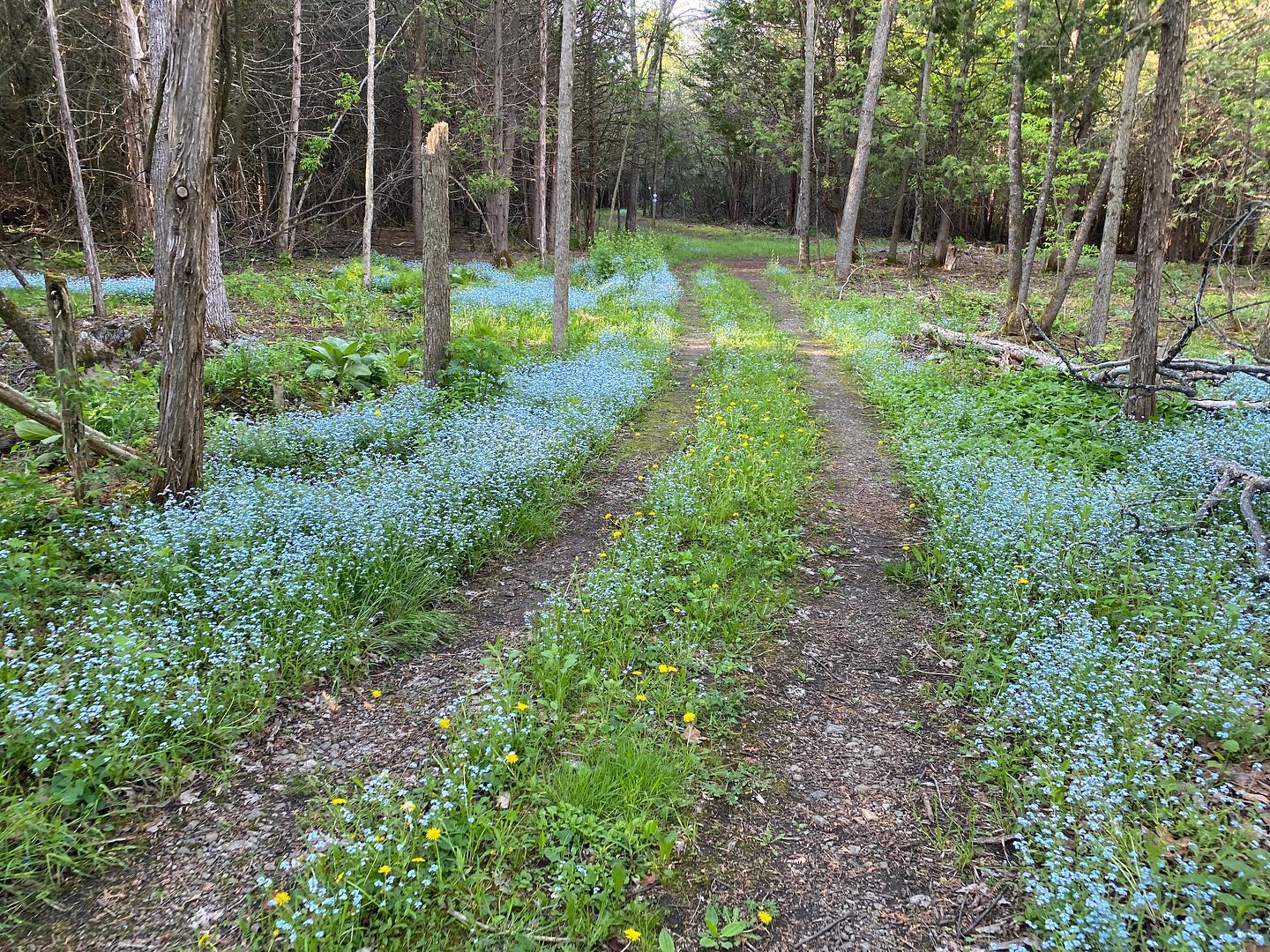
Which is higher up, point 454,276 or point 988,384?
point 454,276

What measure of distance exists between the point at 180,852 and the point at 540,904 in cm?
146

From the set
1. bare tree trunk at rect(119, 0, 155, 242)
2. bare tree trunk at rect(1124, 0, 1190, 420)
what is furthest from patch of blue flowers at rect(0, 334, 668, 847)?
bare tree trunk at rect(119, 0, 155, 242)

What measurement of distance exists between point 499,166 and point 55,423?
1881 cm

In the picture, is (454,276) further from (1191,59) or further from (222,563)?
(1191,59)

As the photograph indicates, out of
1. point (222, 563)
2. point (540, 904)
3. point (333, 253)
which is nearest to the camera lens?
point (540, 904)

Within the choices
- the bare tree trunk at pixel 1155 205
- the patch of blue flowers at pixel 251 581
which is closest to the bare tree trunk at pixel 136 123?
the patch of blue flowers at pixel 251 581

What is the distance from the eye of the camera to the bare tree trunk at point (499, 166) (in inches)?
733

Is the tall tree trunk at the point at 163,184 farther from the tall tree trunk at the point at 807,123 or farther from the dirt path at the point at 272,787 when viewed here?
the tall tree trunk at the point at 807,123

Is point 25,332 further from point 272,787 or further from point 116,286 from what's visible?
point 116,286

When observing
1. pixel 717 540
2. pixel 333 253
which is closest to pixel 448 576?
pixel 717 540

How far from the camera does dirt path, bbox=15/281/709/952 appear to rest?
246cm

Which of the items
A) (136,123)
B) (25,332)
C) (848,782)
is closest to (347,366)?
(25,332)

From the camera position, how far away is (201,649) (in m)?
3.53

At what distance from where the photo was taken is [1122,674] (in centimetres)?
341
